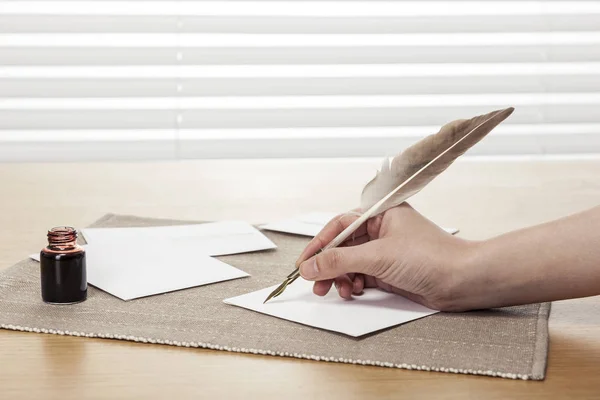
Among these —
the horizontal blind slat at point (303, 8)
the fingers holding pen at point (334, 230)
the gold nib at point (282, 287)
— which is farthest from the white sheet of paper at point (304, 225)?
the horizontal blind slat at point (303, 8)

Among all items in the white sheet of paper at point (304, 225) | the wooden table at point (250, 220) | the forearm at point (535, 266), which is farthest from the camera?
the white sheet of paper at point (304, 225)

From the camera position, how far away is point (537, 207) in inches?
71.4

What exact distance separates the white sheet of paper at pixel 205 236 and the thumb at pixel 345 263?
0.33m

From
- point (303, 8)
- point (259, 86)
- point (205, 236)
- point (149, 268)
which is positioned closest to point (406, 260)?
point (149, 268)

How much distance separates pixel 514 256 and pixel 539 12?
4038mm

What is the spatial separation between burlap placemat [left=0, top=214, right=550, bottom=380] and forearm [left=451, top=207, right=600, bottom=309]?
0.10ft

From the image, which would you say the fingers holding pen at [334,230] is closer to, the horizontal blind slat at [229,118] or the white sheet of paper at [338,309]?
the white sheet of paper at [338,309]

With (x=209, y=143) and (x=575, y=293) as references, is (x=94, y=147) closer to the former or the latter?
(x=209, y=143)

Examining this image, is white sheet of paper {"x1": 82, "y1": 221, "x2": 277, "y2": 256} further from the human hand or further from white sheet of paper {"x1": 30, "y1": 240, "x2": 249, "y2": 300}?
the human hand

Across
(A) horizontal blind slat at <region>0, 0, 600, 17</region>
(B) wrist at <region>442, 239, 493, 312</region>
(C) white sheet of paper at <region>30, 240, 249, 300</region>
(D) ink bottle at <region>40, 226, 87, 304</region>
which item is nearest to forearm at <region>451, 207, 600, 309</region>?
(B) wrist at <region>442, 239, 493, 312</region>

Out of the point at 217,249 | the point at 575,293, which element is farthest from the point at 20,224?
the point at 575,293

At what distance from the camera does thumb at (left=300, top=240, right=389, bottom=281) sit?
1.11 meters

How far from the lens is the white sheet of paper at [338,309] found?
3.45 ft

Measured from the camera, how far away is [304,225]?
1630 millimetres
